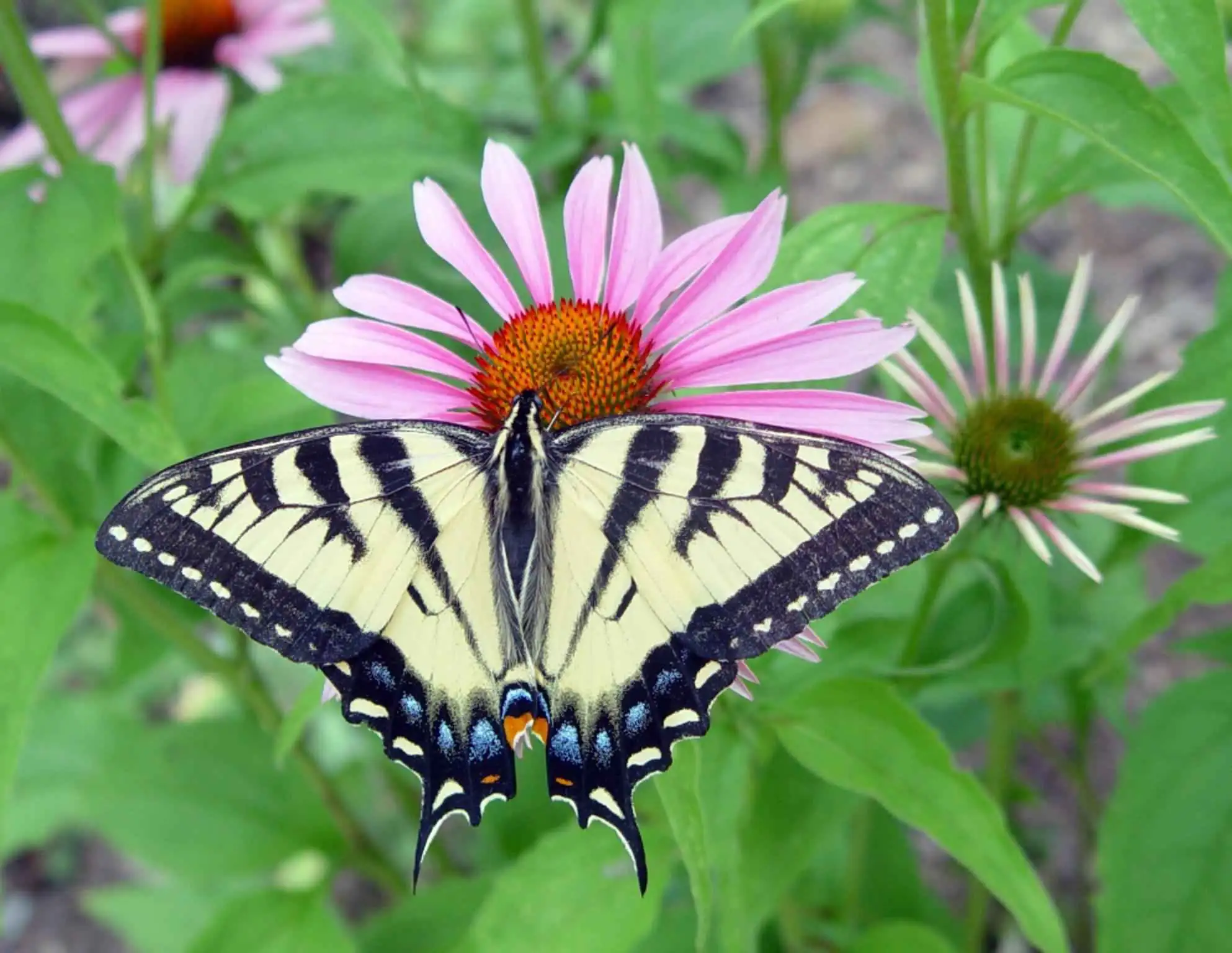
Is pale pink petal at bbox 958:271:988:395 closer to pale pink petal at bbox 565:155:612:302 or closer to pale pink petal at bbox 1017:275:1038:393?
pale pink petal at bbox 1017:275:1038:393

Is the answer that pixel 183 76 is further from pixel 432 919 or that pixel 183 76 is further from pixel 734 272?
pixel 432 919

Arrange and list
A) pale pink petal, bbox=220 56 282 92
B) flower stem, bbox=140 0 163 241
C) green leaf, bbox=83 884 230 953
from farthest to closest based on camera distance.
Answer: green leaf, bbox=83 884 230 953 → pale pink petal, bbox=220 56 282 92 → flower stem, bbox=140 0 163 241

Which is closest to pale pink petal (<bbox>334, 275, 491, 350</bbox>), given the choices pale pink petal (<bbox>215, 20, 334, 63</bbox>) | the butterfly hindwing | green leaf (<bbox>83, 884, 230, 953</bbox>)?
the butterfly hindwing

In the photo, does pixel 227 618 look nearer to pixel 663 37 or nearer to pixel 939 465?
pixel 939 465

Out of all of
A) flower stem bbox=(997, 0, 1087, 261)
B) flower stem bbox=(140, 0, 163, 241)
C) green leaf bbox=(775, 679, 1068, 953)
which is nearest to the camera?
green leaf bbox=(775, 679, 1068, 953)

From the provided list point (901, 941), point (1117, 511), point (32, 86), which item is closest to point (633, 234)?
point (1117, 511)

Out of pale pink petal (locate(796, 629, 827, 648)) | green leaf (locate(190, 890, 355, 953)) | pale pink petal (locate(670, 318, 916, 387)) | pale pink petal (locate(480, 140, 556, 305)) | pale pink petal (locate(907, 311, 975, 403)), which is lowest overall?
green leaf (locate(190, 890, 355, 953))
